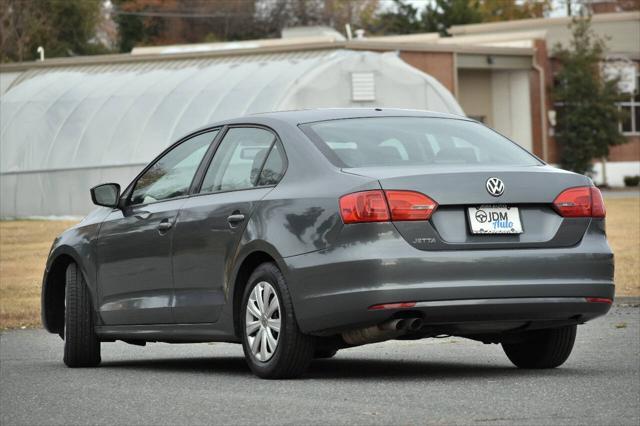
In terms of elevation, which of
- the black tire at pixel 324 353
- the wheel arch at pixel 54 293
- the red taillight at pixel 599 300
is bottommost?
the black tire at pixel 324 353

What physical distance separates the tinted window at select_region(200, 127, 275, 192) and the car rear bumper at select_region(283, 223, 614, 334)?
92cm

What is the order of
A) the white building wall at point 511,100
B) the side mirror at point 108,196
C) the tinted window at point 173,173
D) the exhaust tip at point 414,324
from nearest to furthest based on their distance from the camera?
1. the exhaust tip at point 414,324
2. the tinted window at point 173,173
3. the side mirror at point 108,196
4. the white building wall at point 511,100

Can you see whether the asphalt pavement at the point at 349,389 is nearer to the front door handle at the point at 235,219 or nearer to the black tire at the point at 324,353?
the black tire at the point at 324,353

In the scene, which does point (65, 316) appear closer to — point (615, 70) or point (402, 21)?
point (615, 70)

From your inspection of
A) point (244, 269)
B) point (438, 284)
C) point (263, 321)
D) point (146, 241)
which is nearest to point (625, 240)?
point (146, 241)

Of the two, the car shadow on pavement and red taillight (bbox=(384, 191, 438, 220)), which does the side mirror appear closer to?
the car shadow on pavement

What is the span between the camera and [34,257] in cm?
2605

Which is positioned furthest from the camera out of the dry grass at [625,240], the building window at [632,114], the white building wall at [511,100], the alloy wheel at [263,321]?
the building window at [632,114]

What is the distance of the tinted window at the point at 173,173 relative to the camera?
10.0 metres

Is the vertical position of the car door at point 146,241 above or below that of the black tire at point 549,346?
above

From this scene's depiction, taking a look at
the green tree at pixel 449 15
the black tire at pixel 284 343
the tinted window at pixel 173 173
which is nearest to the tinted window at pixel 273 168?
the black tire at pixel 284 343

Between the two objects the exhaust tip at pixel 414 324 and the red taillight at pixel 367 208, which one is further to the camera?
the exhaust tip at pixel 414 324

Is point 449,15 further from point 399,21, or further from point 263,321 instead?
point 263,321

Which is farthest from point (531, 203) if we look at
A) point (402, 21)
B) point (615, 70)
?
point (402, 21)
